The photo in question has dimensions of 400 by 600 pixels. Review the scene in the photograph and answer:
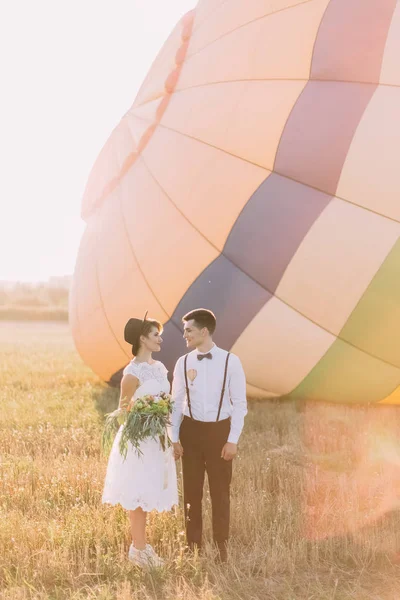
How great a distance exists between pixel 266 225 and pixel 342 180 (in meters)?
0.84

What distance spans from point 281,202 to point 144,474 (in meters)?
3.35

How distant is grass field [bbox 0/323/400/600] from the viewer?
10.4 feet

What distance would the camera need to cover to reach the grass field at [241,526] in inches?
125

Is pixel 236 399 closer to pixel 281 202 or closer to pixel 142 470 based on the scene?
pixel 142 470

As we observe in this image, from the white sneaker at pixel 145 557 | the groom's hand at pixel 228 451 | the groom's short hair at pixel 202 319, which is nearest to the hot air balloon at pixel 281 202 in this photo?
the groom's short hair at pixel 202 319

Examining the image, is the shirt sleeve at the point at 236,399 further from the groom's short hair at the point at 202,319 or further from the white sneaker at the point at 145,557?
the white sneaker at the point at 145,557

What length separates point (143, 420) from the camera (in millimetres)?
3449

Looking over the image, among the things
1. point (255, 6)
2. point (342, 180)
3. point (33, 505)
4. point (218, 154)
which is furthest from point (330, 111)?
point (33, 505)

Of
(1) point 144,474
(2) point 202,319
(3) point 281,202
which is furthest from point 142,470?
(3) point 281,202

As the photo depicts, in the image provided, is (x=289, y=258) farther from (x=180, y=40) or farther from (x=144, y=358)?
(x=180, y=40)

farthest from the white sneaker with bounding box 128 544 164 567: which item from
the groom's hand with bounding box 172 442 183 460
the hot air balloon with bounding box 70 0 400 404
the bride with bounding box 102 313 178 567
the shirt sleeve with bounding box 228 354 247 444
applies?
the hot air balloon with bounding box 70 0 400 404

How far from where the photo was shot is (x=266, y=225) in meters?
6.00

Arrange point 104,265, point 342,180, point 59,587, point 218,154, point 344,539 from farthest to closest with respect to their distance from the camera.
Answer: point 104,265 → point 218,154 → point 342,180 → point 344,539 → point 59,587

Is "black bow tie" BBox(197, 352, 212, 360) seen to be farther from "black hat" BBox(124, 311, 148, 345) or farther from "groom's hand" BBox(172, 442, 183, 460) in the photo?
"groom's hand" BBox(172, 442, 183, 460)
